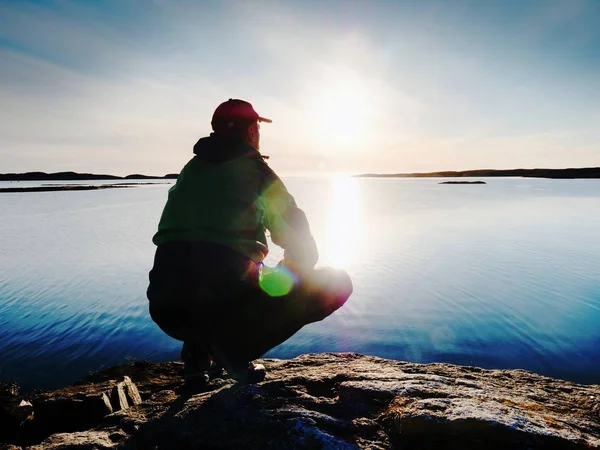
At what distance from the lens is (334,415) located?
11.7ft

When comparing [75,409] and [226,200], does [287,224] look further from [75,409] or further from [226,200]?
[75,409]

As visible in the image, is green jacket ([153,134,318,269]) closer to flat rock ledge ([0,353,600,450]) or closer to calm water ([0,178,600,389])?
flat rock ledge ([0,353,600,450])

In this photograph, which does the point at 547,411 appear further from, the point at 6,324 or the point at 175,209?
the point at 6,324

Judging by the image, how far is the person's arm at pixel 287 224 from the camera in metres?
3.76

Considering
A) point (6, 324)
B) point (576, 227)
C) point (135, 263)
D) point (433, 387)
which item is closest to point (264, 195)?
point (433, 387)

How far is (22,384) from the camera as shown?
744cm

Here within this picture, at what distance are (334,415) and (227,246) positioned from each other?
1.90 m

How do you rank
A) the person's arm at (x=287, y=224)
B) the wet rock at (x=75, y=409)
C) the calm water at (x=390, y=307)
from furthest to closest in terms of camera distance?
the calm water at (x=390, y=307) < the wet rock at (x=75, y=409) < the person's arm at (x=287, y=224)

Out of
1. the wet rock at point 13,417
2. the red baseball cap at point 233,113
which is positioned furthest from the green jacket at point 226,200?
the wet rock at point 13,417

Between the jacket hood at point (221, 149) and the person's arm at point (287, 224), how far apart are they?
305 mm

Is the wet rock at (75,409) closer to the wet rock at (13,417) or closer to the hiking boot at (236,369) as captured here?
the wet rock at (13,417)

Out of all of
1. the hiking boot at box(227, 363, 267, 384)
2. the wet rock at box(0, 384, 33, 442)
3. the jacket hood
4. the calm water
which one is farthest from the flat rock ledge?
the calm water

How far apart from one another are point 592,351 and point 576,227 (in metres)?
22.3

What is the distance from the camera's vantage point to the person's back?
3535mm
